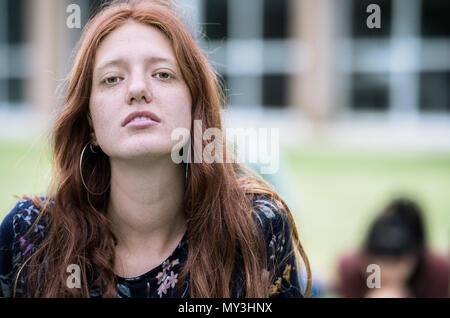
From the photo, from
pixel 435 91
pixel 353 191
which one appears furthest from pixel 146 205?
pixel 435 91

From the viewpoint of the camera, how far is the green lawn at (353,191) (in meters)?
7.46

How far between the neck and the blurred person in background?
5.80 feet

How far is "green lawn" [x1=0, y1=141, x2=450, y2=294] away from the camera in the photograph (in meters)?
7.56

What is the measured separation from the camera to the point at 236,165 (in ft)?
7.89

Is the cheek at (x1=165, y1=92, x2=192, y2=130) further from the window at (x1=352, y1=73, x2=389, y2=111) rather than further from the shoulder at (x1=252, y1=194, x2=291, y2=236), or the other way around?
the window at (x1=352, y1=73, x2=389, y2=111)

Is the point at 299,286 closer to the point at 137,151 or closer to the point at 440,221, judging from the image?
the point at 137,151

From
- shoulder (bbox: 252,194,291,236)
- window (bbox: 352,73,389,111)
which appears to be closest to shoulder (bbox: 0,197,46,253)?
shoulder (bbox: 252,194,291,236)

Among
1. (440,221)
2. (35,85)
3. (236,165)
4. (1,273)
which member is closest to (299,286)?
(236,165)

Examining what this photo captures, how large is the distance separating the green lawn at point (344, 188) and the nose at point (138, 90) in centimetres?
388

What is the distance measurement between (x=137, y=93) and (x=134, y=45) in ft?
0.65

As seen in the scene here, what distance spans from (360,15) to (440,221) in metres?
8.63

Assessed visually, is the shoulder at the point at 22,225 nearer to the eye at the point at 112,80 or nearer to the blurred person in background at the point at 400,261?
the eye at the point at 112,80

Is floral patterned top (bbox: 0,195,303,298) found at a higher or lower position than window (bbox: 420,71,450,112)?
lower

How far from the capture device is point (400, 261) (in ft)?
12.3
